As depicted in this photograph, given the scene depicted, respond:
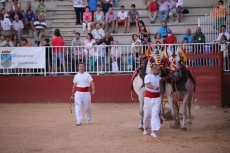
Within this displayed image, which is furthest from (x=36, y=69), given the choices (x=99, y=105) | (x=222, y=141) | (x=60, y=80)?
(x=222, y=141)

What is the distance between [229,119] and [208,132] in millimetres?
2884

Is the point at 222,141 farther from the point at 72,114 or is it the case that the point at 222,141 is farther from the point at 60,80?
the point at 60,80

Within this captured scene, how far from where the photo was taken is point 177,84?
16.9m

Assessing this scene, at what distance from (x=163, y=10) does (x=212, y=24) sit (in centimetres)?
290

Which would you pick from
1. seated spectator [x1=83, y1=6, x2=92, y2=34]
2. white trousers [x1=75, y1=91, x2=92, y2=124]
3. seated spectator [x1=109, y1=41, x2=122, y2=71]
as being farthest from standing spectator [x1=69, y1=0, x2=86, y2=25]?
white trousers [x1=75, y1=91, x2=92, y2=124]

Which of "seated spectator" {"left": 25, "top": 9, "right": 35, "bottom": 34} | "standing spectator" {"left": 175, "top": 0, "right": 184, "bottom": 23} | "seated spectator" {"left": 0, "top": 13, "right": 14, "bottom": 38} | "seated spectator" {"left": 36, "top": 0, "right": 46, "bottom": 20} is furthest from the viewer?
"seated spectator" {"left": 36, "top": 0, "right": 46, "bottom": 20}

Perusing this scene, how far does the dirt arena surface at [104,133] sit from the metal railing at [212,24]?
406cm

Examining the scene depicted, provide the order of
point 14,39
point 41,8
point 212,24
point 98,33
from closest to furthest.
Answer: point 212,24 → point 14,39 → point 98,33 → point 41,8

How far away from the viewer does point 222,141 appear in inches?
588

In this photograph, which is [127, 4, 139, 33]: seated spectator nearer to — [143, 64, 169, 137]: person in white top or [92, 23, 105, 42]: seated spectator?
[92, 23, 105, 42]: seated spectator

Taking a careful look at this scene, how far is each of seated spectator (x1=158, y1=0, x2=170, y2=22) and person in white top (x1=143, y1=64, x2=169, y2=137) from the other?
12.3 metres

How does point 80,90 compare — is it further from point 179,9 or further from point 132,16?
point 179,9

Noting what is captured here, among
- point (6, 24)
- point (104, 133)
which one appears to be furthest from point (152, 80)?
point (6, 24)

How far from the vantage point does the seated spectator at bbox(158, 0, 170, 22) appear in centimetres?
2752
